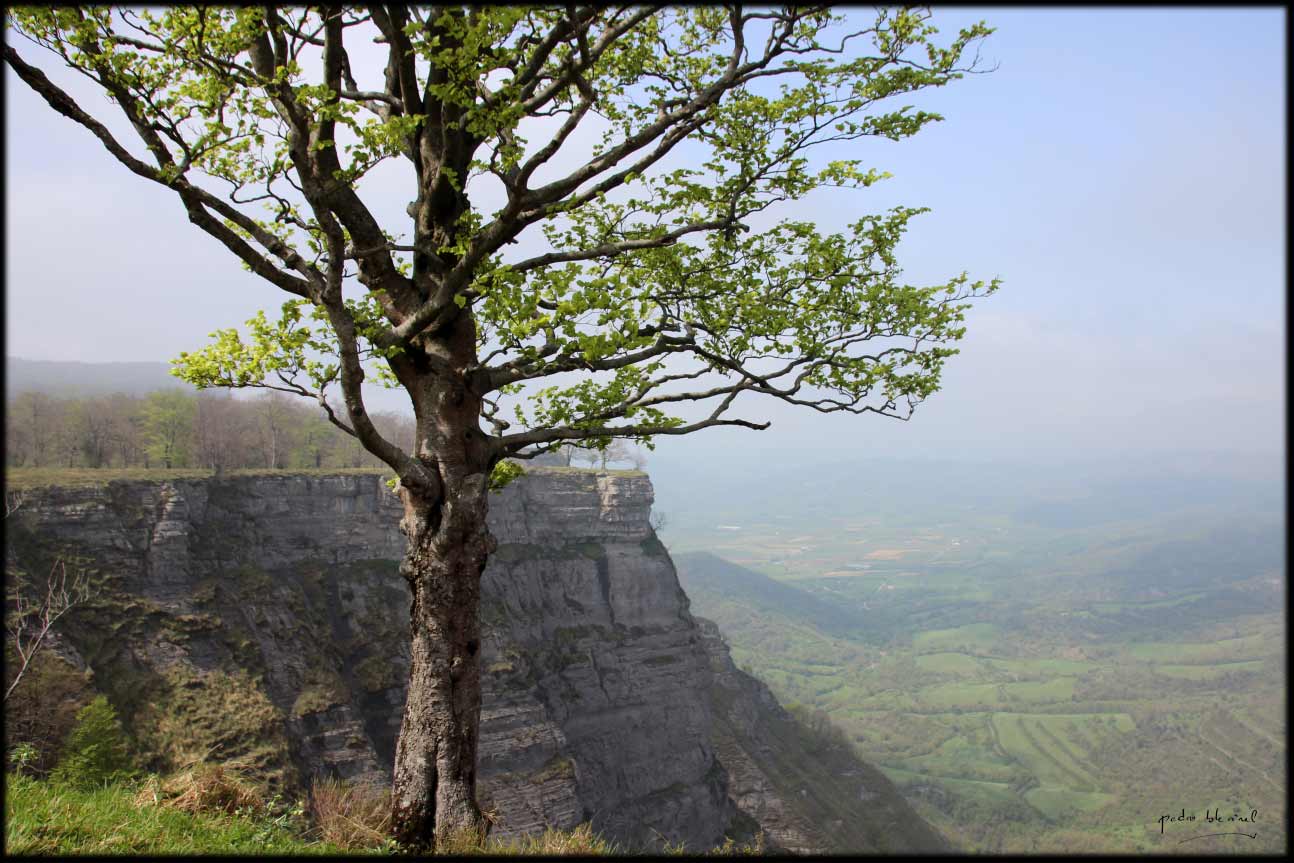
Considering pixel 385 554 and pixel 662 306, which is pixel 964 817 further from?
pixel 662 306

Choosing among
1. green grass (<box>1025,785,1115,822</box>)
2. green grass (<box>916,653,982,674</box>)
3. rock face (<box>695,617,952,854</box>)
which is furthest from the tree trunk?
green grass (<box>916,653,982,674</box>)

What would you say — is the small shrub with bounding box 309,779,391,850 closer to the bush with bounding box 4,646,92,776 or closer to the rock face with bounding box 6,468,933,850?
the rock face with bounding box 6,468,933,850

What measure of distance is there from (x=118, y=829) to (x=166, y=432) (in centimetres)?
6507

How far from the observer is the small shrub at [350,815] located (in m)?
7.96

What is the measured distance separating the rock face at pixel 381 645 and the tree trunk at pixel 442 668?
28132 mm

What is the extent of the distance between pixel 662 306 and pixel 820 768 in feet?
250

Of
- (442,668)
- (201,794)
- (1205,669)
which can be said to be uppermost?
(442,668)

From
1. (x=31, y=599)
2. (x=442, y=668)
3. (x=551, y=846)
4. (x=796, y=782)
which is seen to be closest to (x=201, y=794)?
(x=442, y=668)

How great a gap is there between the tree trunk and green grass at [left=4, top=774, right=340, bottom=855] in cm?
99

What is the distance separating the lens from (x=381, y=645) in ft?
177

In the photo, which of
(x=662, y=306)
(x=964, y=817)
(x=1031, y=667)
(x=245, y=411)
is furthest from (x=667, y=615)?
(x=1031, y=667)

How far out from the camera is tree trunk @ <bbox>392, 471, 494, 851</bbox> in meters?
8.29

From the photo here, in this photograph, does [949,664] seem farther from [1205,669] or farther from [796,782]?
[796,782]

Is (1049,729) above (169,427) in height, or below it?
below
